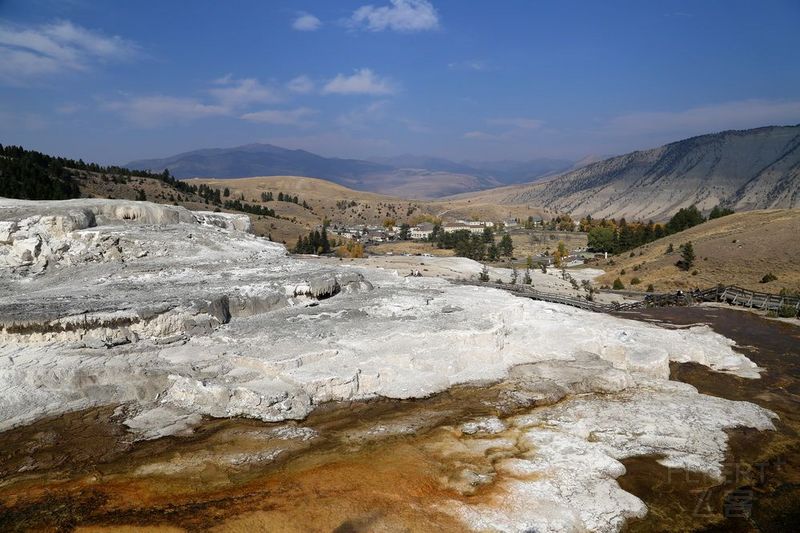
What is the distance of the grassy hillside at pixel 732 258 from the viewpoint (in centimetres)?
4484

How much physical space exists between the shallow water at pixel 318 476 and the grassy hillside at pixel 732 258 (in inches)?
1382

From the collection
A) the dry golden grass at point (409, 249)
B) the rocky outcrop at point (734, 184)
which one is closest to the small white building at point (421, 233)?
the dry golden grass at point (409, 249)

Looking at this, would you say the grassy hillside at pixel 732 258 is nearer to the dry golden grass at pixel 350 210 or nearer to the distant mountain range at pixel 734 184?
the dry golden grass at pixel 350 210

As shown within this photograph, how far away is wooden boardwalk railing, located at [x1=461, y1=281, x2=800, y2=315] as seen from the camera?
30691 millimetres

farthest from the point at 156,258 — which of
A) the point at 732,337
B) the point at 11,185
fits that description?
the point at 11,185

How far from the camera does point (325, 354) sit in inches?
658

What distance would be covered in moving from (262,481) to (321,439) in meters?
2.18

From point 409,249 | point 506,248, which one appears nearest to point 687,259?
point 506,248

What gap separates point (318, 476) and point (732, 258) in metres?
51.6

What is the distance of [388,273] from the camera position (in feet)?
99.2

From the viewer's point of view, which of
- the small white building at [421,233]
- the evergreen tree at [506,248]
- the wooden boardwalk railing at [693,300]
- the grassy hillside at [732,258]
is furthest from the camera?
the small white building at [421,233]

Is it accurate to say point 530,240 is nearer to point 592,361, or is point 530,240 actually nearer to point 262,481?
point 592,361

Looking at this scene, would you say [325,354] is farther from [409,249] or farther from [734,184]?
[734,184]

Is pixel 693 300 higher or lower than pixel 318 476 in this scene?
higher
